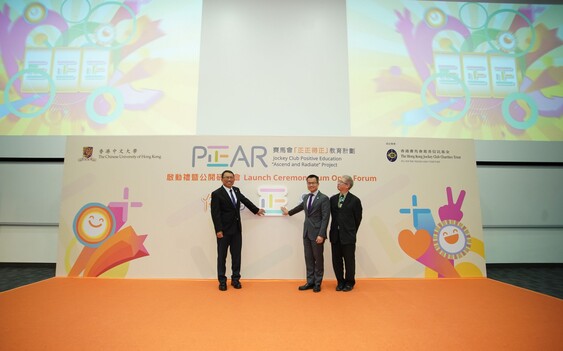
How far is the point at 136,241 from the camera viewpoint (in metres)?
4.00

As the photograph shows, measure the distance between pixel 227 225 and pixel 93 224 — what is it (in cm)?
215

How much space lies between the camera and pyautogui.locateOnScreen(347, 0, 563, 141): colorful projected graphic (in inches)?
196

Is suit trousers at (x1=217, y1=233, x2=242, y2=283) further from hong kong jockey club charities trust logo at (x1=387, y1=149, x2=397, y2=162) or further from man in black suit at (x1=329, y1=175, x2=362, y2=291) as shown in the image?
hong kong jockey club charities trust logo at (x1=387, y1=149, x2=397, y2=162)

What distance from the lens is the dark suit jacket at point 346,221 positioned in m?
3.43

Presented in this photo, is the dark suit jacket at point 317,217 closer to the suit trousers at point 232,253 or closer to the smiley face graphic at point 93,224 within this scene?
the suit trousers at point 232,253

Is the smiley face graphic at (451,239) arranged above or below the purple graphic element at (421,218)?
below

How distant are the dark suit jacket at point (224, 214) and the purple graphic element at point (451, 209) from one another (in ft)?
10.3

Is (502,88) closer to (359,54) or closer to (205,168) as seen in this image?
(359,54)

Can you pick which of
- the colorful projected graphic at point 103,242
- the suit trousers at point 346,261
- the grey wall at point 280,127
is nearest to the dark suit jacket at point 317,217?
the suit trousers at point 346,261

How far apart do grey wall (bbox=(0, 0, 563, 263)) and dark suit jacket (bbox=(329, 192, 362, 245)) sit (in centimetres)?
192

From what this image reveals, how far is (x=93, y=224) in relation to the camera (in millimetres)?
4035

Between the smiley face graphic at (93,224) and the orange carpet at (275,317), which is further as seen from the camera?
the smiley face graphic at (93,224)

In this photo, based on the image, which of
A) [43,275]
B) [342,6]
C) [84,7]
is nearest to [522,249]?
[342,6]

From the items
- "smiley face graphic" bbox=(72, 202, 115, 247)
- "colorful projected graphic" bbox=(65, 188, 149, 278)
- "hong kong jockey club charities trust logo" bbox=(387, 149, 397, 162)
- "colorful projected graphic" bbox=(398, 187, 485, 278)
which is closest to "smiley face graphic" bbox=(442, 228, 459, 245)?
"colorful projected graphic" bbox=(398, 187, 485, 278)
